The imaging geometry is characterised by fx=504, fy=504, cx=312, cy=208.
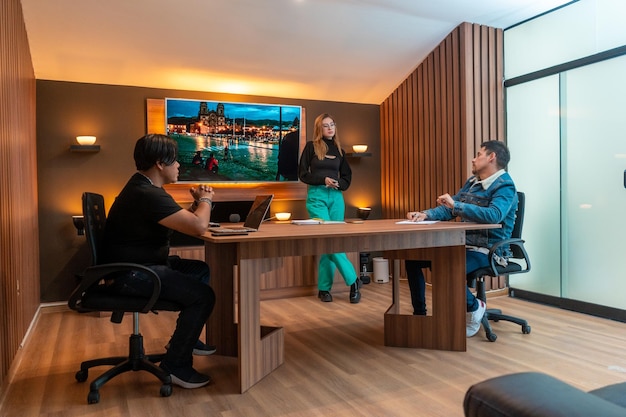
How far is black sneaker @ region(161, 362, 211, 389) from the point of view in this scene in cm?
256

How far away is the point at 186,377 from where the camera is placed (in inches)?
102

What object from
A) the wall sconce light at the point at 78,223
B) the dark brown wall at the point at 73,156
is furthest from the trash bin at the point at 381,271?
the wall sconce light at the point at 78,223

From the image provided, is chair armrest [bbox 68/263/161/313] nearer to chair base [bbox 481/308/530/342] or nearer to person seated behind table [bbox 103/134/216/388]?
person seated behind table [bbox 103/134/216/388]

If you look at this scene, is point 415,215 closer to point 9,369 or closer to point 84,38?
point 9,369

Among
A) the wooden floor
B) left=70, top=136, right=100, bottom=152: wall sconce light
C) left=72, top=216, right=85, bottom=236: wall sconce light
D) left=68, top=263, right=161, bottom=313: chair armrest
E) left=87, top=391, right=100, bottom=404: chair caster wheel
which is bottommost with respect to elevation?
the wooden floor

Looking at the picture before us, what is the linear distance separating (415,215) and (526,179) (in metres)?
1.83

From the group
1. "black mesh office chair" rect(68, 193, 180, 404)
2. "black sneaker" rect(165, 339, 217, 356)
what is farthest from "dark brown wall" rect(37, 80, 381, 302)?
"black mesh office chair" rect(68, 193, 180, 404)

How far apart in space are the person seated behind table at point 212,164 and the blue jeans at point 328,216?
1.06 m

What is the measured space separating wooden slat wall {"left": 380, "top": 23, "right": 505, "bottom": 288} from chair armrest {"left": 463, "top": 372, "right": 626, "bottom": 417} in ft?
13.3

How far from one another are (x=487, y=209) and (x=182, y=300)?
6.49ft

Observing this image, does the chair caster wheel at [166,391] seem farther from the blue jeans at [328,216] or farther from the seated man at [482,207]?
the blue jeans at [328,216]

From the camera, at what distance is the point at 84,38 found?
4180 millimetres

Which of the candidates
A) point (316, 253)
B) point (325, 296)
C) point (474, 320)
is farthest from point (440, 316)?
point (325, 296)

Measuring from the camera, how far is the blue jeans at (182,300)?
2420 millimetres
